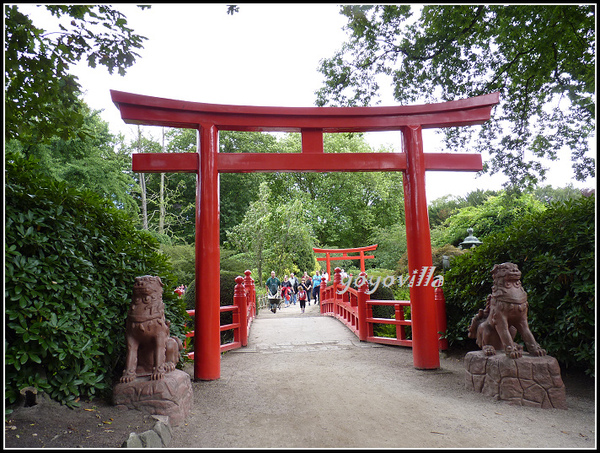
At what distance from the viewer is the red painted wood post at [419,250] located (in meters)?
4.99

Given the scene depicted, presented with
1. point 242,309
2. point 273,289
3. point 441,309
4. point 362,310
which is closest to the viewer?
point 441,309

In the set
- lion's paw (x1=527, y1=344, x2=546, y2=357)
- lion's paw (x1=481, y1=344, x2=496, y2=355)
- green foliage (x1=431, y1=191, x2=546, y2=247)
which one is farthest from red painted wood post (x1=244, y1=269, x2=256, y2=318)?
green foliage (x1=431, y1=191, x2=546, y2=247)

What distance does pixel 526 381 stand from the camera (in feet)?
12.0

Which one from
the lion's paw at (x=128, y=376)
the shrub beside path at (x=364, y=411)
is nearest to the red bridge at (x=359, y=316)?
the shrub beside path at (x=364, y=411)

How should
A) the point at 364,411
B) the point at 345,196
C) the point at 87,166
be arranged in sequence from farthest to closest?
the point at 345,196 → the point at 87,166 → the point at 364,411

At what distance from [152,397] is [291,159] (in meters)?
3.21

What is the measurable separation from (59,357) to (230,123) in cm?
332

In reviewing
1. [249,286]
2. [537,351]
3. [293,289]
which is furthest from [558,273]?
[293,289]

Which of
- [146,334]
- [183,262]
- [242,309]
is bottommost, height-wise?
[242,309]

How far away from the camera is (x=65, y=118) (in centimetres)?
434

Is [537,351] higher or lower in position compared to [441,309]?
lower

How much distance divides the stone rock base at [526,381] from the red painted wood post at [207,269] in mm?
3128

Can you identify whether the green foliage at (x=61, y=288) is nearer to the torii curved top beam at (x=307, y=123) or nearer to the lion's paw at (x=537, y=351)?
the torii curved top beam at (x=307, y=123)

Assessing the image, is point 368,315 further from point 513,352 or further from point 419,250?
point 513,352
